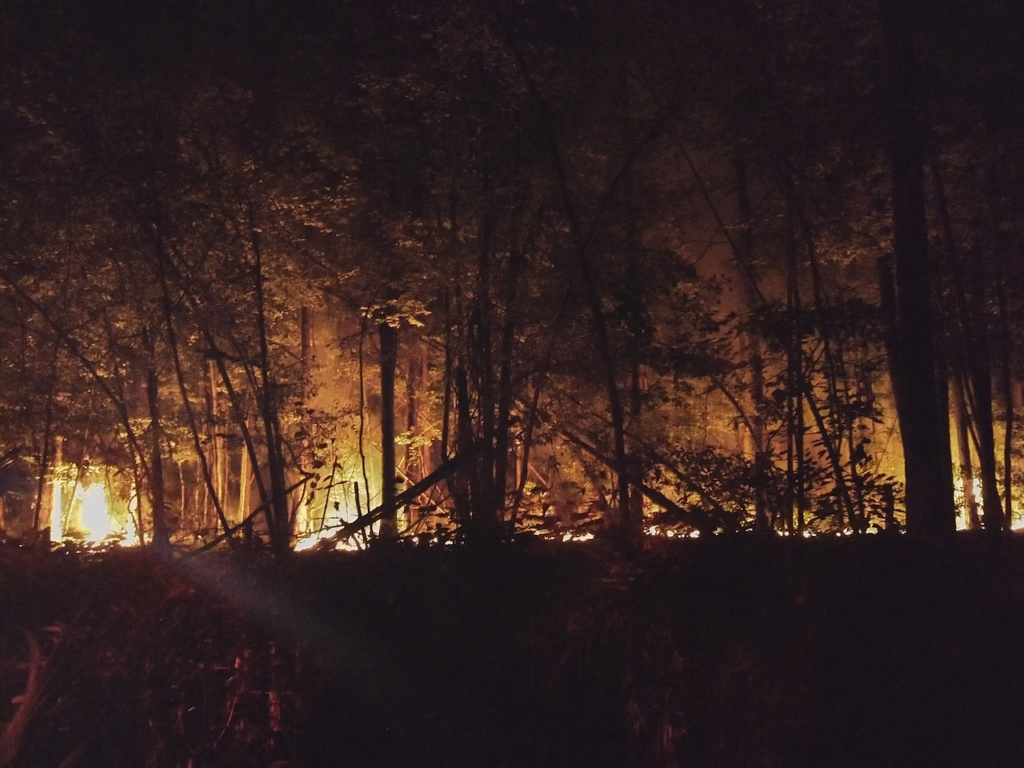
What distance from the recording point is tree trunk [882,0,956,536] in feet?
19.4

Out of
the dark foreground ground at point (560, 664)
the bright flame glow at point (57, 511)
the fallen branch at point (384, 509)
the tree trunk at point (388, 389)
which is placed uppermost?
the tree trunk at point (388, 389)

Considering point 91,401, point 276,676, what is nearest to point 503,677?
point 276,676

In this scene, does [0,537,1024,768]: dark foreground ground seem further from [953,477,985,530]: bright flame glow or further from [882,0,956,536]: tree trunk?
[953,477,985,530]: bright flame glow

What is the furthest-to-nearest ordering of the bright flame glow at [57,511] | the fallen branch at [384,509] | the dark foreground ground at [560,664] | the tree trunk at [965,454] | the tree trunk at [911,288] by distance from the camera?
1. the bright flame glow at [57,511]
2. the tree trunk at [965,454]
3. the tree trunk at [911,288]
4. the fallen branch at [384,509]
5. the dark foreground ground at [560,664]

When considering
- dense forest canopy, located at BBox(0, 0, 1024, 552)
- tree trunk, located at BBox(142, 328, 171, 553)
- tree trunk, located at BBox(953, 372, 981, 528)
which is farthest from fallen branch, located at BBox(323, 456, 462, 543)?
tree trunk, located at BBox(953, 372, 981, 528)

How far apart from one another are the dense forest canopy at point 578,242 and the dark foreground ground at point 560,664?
50 centimetres

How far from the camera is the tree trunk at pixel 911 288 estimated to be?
5902 millimetres

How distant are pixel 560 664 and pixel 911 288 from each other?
3777mm

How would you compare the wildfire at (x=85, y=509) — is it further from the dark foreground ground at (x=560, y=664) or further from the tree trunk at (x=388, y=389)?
the dark foreground ground at (x=560, y=664)

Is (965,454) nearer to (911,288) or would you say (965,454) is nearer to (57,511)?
(911,288)

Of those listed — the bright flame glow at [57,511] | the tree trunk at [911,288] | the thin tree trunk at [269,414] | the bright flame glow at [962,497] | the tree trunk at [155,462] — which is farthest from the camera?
the bright flame glow at [57,511]

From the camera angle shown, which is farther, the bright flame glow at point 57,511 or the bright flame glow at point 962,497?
the bright flame glow at point 57,511

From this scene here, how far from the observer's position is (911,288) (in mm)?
6035

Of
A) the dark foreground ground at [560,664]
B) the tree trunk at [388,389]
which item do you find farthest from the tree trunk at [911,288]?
the tree trunk at [388,389]
